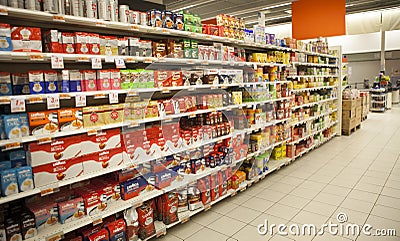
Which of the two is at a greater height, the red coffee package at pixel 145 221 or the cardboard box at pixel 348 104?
the cardboard box at pixel 348 104

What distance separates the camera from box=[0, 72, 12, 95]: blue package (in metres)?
2.03

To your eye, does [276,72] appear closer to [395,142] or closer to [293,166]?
[293,166]

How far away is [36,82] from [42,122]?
0.32m

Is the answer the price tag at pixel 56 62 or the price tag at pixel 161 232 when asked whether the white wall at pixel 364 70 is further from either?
the price tag at pixel 56 62

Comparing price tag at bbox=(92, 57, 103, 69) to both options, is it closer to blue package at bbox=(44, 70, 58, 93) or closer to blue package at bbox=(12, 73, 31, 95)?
blue package at bbox=(44, 70, 58, 93)

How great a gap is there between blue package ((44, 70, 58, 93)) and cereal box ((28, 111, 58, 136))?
0.62 ft

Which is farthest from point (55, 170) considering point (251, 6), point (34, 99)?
point (251, 6)

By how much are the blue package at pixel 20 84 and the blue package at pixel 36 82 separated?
0.18 ft

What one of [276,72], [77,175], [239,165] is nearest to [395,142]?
[276,72]

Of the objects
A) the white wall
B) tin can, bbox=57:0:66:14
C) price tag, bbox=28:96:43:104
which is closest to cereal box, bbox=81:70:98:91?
price tag, bbox=28:96:43:104

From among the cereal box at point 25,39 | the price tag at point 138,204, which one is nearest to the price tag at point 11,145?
the cereal box at point 25,39

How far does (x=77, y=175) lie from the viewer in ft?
7.87

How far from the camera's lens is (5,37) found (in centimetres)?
194

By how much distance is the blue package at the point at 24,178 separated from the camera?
2.07 meters
